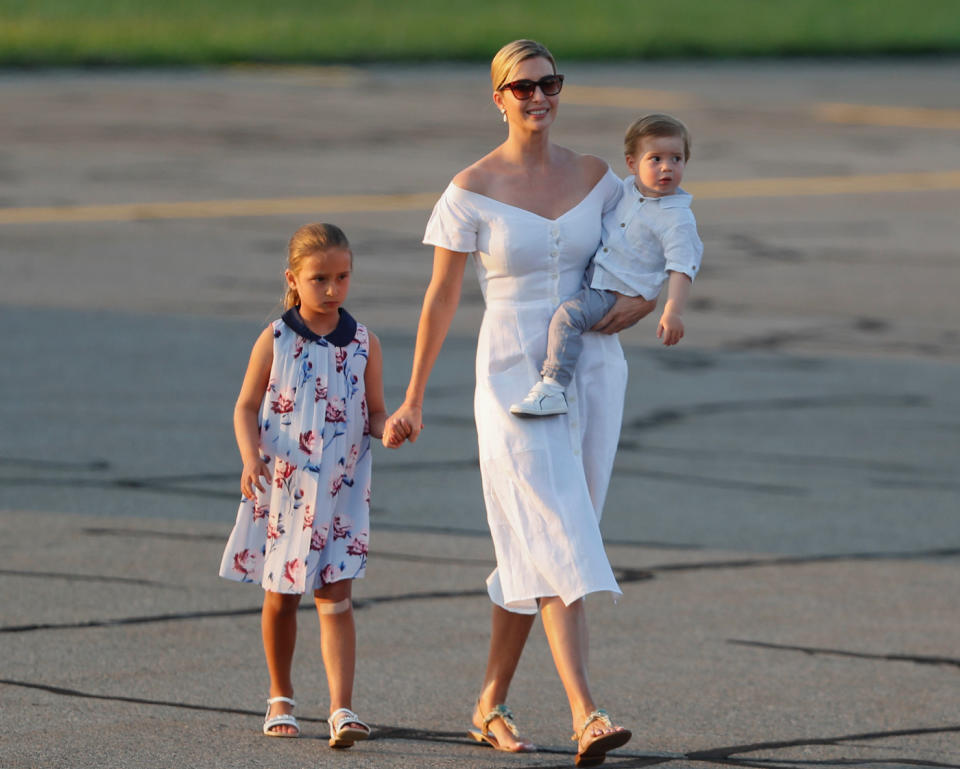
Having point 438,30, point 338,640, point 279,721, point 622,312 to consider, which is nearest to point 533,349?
point 622,312

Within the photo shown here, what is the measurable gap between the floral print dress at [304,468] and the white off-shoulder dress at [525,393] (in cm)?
36

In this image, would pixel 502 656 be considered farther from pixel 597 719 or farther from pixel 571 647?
pixel 597 719

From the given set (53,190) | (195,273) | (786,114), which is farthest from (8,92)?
(195,273)

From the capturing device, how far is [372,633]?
5.82 metres

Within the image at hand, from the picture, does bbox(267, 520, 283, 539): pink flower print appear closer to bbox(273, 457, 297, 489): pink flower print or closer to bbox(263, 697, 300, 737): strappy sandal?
bbox(273, 457, 297, 489): pink flower print

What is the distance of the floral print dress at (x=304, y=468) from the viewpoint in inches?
177

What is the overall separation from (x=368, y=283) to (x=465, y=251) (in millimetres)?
8871

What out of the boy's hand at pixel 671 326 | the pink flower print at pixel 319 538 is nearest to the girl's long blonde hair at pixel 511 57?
the boy's hand at pixel 671 326

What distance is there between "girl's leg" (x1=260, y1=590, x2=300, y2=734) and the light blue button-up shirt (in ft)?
3.79

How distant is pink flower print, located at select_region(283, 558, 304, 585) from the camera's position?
448 centimetres

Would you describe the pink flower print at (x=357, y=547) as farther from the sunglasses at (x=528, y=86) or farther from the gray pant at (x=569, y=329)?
the sunglasses at (x=528, y=86)

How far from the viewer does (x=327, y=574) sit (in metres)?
4.55

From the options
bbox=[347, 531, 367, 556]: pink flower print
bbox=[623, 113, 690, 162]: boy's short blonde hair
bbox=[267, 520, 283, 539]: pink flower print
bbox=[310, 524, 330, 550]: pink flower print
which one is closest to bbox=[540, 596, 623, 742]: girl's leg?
bbox=[347, 531, 367, 556]: pink flower print

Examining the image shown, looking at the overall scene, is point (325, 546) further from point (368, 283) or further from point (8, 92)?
point (8, 92)
